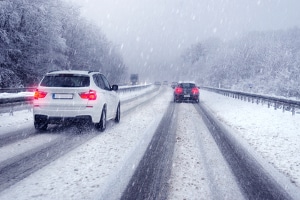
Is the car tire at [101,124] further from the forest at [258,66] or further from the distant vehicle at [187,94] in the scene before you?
the forest at [258,66]

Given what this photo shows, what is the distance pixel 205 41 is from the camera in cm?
11419

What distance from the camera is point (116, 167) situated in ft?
19.3

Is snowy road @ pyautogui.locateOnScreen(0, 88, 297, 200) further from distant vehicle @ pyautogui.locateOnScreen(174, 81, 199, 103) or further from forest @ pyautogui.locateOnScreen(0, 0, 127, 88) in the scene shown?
forest @ pyautogui.locateOnScreen(0, 0, 127, 88)

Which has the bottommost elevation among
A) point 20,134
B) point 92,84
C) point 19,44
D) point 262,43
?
point 20,134

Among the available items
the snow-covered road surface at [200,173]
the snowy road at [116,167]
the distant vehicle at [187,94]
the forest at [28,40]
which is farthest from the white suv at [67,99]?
the forest at [28,40]

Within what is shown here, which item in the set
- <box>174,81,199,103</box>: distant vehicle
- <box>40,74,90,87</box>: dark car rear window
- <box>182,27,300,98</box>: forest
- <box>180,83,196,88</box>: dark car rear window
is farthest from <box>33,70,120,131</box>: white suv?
<box>182,27,300,98</box>: forest

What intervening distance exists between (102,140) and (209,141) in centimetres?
285

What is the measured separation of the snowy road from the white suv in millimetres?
558

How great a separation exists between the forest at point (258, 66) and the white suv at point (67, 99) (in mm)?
30945

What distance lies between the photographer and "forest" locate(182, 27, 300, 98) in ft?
147

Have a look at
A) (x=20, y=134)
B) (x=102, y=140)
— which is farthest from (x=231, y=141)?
(x=20, y=134)

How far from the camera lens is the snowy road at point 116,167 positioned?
4.57 m

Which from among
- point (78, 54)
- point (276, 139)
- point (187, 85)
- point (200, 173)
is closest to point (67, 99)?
point (200, 173)

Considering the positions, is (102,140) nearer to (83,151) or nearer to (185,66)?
(83,151)
